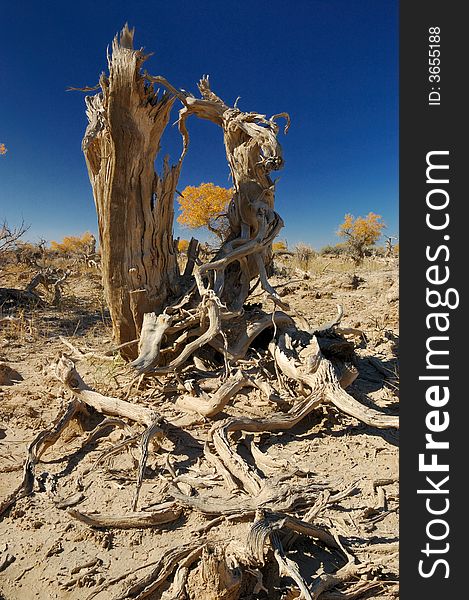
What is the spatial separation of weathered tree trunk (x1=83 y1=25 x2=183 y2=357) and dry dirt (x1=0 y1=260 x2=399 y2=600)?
0.89 metres

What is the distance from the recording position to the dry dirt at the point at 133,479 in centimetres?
200

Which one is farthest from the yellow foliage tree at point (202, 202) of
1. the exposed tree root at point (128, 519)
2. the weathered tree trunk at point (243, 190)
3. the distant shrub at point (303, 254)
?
the exposed tree root at point (128, 519)

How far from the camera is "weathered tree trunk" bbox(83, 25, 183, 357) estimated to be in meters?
3.75

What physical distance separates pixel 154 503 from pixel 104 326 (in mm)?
4535

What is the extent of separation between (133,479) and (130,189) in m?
2.66

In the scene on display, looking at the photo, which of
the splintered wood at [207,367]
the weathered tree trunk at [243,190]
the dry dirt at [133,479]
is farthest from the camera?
the weathered tree trunk at [243,190]

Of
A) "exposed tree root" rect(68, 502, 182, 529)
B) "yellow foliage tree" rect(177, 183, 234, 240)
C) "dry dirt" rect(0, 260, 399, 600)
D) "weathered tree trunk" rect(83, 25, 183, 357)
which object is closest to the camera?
"dry dirt" rect(0, 260, 399, 600)

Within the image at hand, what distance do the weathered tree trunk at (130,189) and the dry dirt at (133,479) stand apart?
2.92ft

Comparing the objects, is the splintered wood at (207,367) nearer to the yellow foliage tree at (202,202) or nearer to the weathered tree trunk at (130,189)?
the weathered tree trunk at (130,189)

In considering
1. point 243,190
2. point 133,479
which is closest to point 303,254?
point 243,190

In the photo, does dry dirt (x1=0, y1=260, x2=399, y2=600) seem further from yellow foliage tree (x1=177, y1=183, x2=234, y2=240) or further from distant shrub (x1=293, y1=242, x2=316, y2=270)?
yellow foliage tree (x1=177, y1=183, x2=234, y2=240)

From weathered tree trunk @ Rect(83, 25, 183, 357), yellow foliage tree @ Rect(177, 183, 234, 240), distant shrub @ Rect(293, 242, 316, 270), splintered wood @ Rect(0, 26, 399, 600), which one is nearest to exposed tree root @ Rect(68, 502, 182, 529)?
splintered wood @ Rect(0, 26, 399, 600)

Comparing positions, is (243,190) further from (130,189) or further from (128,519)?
(128,519)

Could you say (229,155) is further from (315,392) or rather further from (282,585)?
(282,585)
